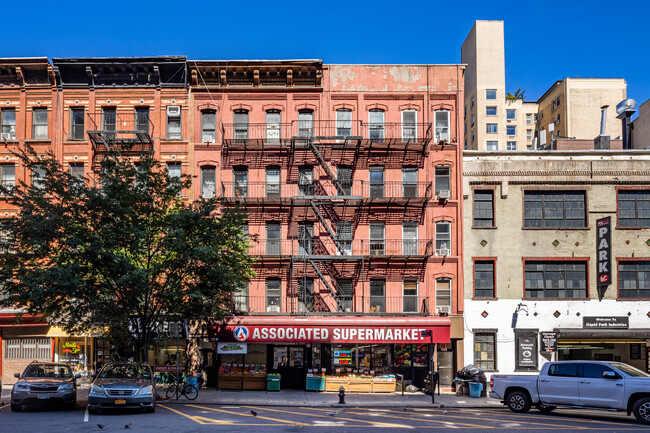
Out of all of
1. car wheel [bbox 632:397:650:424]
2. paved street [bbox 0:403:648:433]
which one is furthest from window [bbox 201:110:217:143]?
car wheel [bbox 632:397:650:424]

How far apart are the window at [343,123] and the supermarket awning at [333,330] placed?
31.3 feet

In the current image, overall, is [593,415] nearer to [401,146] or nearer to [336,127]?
[401,146]

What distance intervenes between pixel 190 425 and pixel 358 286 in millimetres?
15244

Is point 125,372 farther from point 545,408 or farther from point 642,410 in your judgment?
point 642,410

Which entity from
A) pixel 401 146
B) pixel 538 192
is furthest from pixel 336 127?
pixel 538 192

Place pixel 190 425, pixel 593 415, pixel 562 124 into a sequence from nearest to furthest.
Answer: pixel 190 425 → pixel 593 415 → pixel 562 124

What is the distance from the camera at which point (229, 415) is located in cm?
1955

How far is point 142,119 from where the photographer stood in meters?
32.6

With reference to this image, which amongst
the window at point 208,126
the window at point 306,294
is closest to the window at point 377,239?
the window at point 306,294

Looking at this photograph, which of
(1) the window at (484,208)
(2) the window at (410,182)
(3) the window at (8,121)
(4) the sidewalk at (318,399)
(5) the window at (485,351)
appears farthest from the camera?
(3) the window at (8,121)

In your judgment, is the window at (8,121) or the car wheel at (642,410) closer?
the car wheel at (642,410)

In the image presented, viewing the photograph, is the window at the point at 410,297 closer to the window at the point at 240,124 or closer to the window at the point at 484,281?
the window at the point at 484,281

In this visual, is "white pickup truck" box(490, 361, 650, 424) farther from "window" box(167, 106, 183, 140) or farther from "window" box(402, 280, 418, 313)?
"window" box(167, 106, 183, 140)

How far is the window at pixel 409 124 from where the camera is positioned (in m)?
32.0
